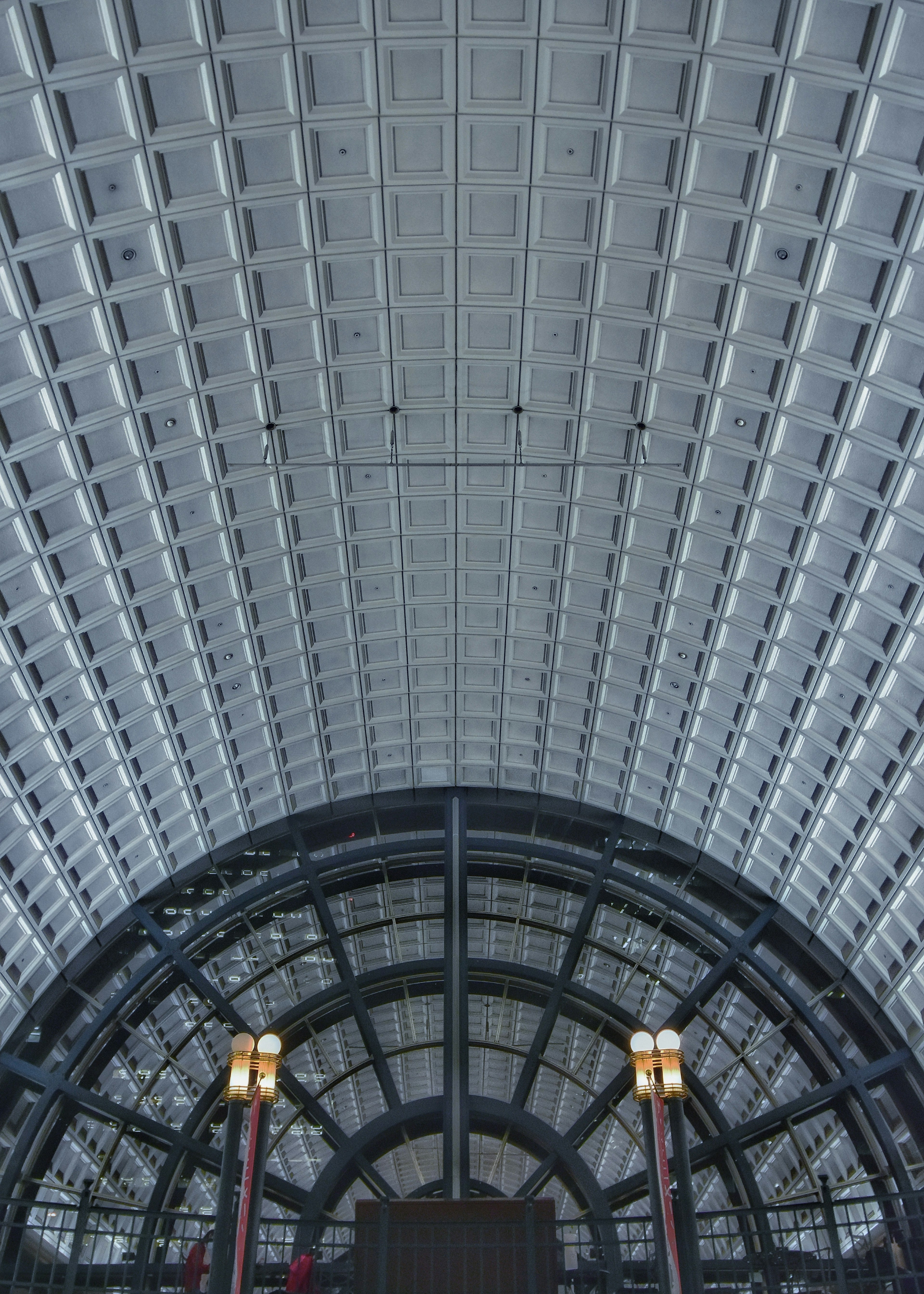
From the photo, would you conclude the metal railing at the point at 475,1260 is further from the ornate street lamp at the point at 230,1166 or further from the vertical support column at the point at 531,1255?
the ornate street lamp at the point at 230,1166

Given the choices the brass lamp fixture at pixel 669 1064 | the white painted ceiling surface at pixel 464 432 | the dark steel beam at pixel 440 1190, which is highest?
the white painted ceiling surface at pixel 464 432

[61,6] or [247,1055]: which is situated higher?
[61,6]

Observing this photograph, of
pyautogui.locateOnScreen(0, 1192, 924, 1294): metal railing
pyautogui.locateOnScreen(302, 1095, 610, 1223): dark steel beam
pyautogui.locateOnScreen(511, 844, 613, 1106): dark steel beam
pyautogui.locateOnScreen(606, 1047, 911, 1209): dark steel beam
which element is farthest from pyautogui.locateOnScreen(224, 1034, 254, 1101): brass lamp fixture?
pyautogui.locateOnScreen(606, 1047, 911, 1209): dark steel beam

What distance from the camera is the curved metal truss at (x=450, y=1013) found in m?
33.6

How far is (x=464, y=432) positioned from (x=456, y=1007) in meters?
19.7

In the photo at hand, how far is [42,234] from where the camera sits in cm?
2181

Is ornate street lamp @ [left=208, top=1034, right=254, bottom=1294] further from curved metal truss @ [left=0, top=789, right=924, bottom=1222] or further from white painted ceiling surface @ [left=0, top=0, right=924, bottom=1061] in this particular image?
curved metal truss @ [left=0, top=789, right=924, bottom=1222]

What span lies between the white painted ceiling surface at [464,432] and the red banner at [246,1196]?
14.8m

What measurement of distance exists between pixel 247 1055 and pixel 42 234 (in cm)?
1701

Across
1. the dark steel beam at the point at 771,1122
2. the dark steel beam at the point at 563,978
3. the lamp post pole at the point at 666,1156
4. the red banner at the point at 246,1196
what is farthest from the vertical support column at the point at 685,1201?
the dark steel beam at the point at 563,978

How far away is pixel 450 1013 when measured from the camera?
1421 inches

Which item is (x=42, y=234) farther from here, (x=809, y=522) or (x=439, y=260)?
(x=809, y=522)

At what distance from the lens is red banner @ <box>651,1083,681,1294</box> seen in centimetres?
1653

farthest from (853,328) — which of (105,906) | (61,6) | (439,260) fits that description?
(105,906)
